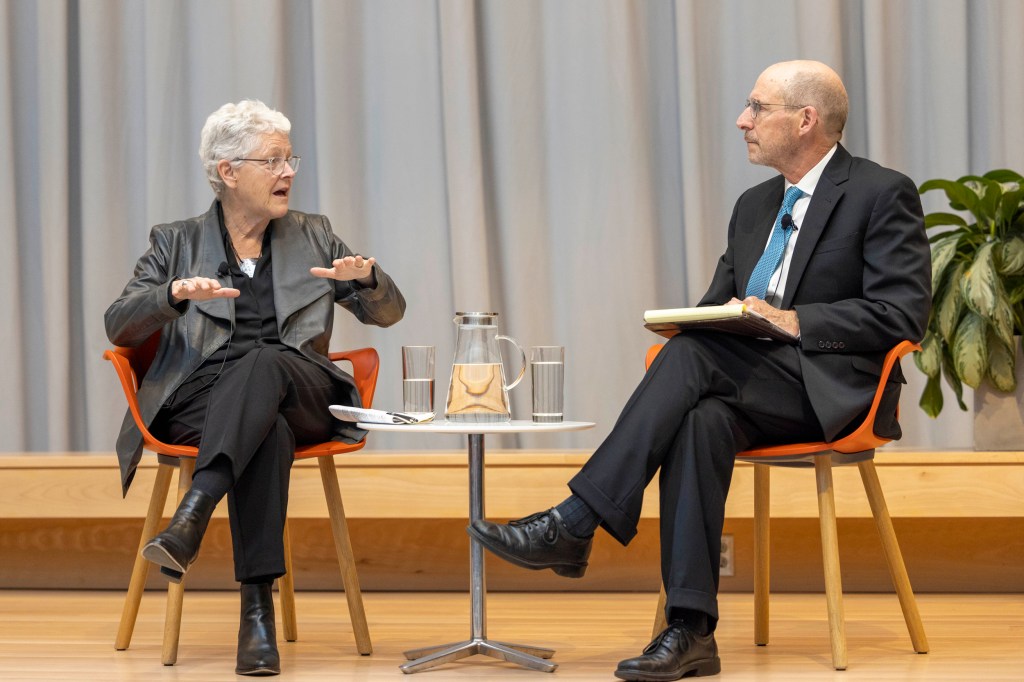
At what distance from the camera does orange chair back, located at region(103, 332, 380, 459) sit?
2.29 meters

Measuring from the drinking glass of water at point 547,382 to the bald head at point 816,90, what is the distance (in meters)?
0.77

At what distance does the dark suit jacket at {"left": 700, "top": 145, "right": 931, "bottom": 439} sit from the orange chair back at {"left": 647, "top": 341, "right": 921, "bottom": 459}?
24mm

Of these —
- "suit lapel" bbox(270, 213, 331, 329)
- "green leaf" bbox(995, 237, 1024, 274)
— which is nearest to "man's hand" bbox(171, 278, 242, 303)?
"suit lapel" bbox(270, 213, 331, 329)

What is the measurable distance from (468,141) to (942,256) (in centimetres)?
151

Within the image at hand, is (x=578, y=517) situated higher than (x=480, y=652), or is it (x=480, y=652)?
(x=578, y=517)

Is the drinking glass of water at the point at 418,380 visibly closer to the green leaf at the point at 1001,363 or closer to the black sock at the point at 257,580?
the black sock at the point at 257,580

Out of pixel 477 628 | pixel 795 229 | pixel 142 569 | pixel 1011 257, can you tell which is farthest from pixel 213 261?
pixel 1011 257

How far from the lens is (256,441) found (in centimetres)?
214

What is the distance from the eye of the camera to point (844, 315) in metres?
2.17

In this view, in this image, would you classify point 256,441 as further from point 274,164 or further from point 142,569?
point 274,164

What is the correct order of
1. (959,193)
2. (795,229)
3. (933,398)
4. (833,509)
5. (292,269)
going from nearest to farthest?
(833,509), (795,229), (292,269), (959,193), (933,398)

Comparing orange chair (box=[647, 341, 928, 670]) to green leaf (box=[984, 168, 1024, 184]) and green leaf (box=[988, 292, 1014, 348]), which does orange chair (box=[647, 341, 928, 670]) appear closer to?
green leaf (box=[988, 292, 1014, 348])

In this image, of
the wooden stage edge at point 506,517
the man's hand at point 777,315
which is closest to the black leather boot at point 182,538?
the wooden stage edge at point 506,517

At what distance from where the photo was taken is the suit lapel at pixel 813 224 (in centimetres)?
230
